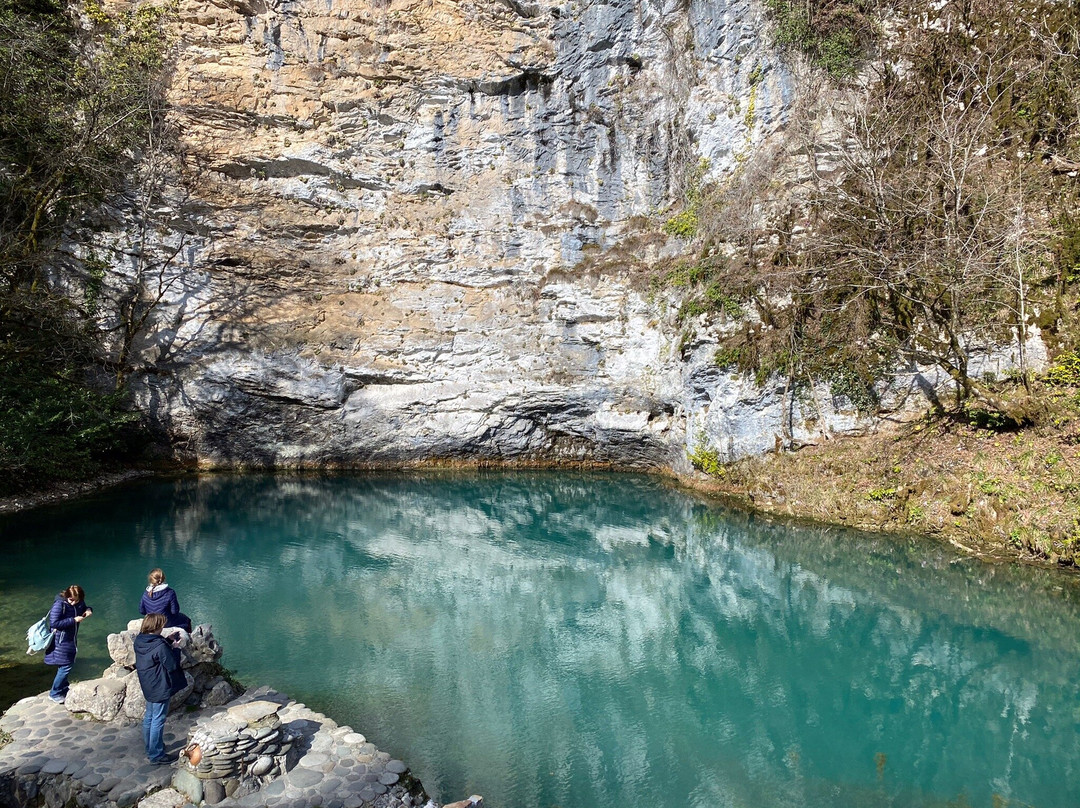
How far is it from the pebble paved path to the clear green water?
2.09 feet

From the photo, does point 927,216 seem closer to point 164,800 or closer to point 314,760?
point 314,760

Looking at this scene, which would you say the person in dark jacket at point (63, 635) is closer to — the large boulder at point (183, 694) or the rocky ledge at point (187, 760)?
the rocky ledge at point (187, 760)

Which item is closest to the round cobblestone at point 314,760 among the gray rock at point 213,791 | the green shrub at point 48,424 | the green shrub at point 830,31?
the gray rock at point 213,791

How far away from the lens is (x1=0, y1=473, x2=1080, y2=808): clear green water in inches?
230

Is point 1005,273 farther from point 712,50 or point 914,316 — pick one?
point 712,50

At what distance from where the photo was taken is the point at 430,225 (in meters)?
21.8

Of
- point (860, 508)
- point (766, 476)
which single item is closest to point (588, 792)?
point (860, 508)

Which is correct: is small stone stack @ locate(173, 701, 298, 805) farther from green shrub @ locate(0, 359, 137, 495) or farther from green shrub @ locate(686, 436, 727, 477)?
green shrub @ locate(686, 436, 727, 477)

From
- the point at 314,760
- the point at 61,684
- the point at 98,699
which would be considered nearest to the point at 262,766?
the point at 314,760

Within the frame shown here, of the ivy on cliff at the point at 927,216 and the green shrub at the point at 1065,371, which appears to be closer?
the green shrub at the point at 1065,371

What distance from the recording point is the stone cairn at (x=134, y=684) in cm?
557

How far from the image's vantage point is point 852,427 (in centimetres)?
1444

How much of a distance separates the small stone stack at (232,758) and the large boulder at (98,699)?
124 centimetres

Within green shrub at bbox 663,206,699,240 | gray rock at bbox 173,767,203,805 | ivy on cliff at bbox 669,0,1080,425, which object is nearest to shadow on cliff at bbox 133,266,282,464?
green shrub at bbox 663,206,699,240
